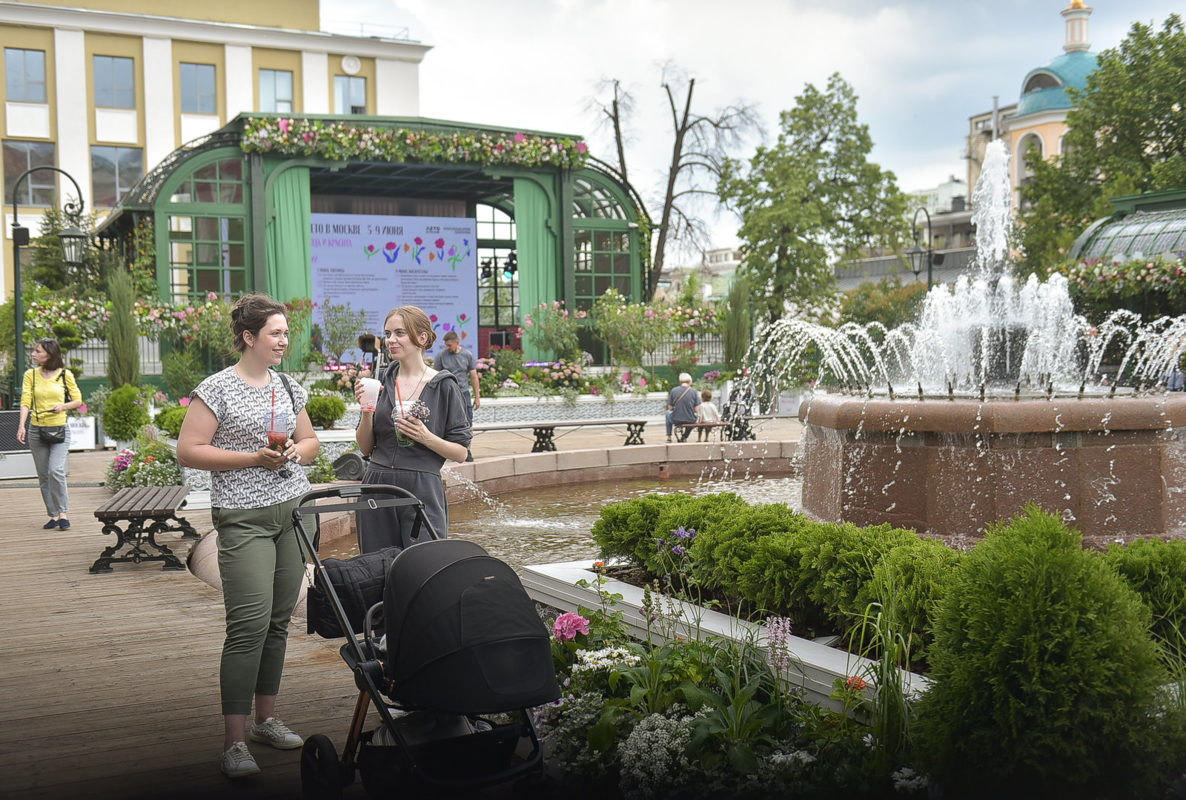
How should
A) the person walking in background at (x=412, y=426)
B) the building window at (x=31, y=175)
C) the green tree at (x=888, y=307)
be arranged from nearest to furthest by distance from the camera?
1. the person walking in background at (x=412, y=426)
2. the green tree at (x=888, y=307)
3. the building window at (x=31, y=175)

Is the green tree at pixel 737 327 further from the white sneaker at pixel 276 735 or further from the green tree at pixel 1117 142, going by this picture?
the white sneaker at pixel 276 735

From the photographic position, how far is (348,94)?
142 feet

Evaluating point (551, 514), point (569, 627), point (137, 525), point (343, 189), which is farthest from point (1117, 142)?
point (569, 627)

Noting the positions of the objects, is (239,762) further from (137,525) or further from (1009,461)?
(137,525)

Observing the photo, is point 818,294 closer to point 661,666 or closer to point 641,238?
point 641,238

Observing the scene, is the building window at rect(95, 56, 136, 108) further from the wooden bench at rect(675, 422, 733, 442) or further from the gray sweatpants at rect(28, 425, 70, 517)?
the gray sweatpants at rect(28, 425, 70, 517)

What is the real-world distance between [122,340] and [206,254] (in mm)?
5224

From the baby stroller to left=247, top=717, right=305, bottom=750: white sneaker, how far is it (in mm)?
578

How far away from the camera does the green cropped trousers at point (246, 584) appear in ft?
12.7

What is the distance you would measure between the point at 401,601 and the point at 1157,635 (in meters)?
2.87

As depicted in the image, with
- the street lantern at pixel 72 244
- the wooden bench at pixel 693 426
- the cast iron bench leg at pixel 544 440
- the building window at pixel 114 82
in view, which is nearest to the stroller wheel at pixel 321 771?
the cast iron bench leg at pixel 544 440

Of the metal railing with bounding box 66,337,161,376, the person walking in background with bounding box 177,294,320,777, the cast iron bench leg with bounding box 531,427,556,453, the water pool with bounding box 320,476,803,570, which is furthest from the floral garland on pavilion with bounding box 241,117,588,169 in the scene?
the person walking in background with bounding box 177,294,320,777

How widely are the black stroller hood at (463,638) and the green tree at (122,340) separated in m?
17.9

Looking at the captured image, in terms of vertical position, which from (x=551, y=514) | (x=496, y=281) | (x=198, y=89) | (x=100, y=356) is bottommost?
(x=551, y=514)
